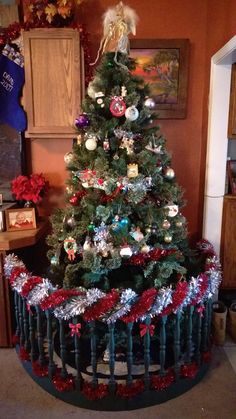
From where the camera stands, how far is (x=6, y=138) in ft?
7.98

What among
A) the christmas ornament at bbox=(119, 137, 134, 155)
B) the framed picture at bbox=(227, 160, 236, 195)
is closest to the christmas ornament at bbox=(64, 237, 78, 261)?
the christmas ornament at bbox=(119, 137, 134, 155)

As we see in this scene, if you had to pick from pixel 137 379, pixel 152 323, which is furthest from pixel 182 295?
pixel 137 379

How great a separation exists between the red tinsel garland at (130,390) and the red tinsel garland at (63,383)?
25cm

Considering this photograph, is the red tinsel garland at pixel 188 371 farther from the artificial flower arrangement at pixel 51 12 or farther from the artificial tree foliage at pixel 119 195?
the artificial flower arrangement at pixel 51 12

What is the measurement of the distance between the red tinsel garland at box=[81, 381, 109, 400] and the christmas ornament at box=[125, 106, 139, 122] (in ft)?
4.69

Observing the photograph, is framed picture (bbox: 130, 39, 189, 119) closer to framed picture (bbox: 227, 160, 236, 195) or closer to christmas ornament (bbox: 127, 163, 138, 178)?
framed picture (bbox: 227, 160, 236, 195)

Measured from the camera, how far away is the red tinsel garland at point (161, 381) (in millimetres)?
1712

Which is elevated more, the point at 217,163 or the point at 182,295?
the point at 217,163

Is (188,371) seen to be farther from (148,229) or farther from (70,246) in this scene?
(70,246)

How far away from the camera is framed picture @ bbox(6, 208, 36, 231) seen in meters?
2.21

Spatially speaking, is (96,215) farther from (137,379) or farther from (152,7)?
(152,7)

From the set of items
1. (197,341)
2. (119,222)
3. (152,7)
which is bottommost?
(197,341)

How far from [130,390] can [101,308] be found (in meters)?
0.49

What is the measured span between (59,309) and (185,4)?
7.60ft
